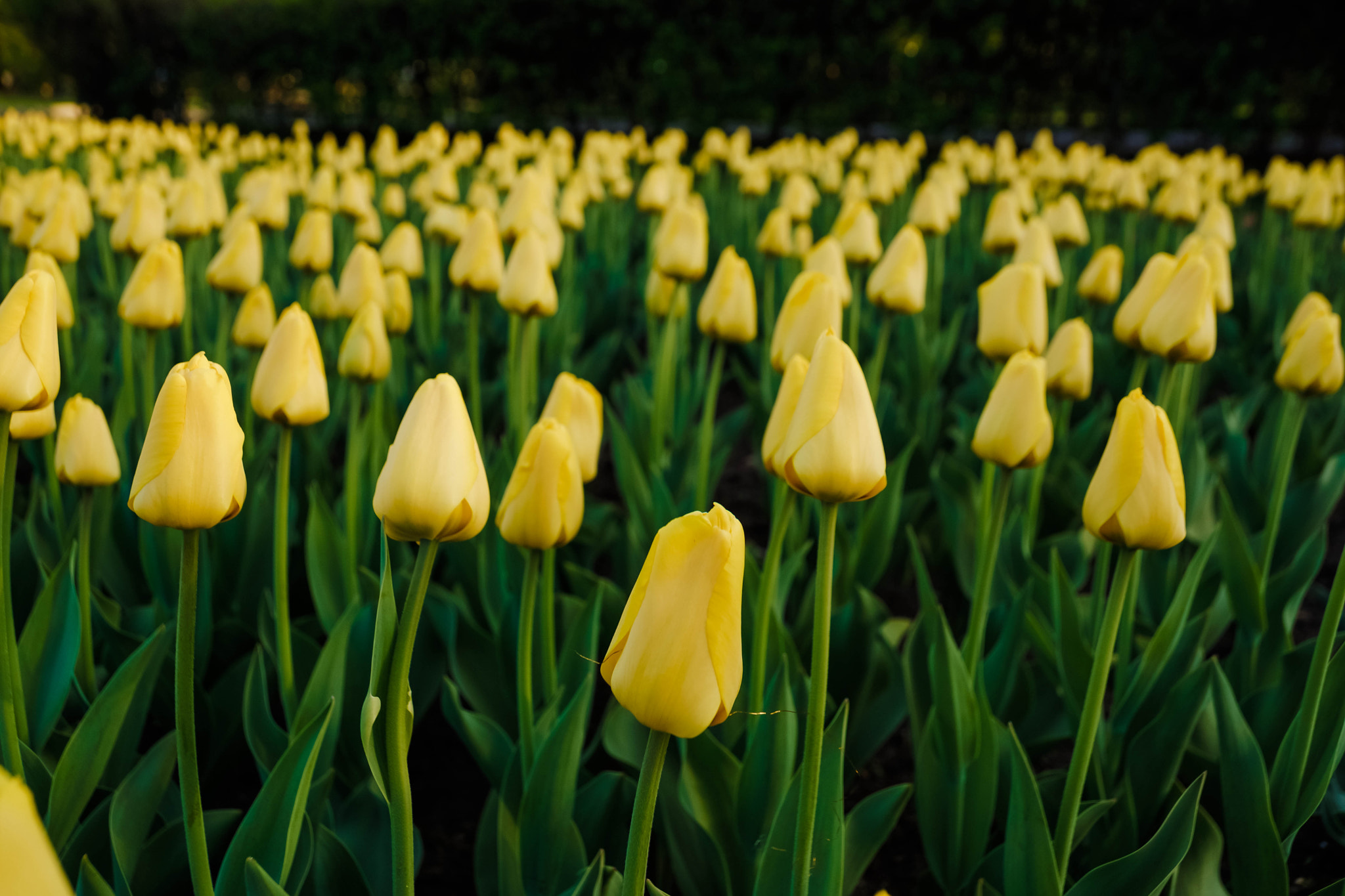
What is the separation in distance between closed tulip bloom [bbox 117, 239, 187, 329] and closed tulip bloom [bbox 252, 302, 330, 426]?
0.56 meters

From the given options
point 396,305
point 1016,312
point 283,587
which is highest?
point 1016,312

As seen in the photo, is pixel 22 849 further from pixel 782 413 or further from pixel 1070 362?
pixel 1070 362

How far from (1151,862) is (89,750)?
1.29m

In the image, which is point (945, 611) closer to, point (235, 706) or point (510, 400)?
point (510, 400)

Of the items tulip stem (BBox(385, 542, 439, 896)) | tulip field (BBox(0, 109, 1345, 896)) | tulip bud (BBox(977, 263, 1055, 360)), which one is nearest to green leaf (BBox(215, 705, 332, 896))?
tulip field (BBox(0, 109, 1345, 896))

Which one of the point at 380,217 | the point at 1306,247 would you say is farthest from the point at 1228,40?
the point at 380,217

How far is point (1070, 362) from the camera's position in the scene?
78.2 inches

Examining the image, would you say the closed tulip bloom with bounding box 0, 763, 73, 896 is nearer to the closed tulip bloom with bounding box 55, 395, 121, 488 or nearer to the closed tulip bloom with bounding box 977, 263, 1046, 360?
the closed tulip bloom with bounding box 55, 395, 121, 488

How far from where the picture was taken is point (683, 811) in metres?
1.47

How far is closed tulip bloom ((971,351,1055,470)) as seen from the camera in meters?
1.49

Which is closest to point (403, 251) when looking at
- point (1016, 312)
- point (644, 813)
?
point (1016, 312)

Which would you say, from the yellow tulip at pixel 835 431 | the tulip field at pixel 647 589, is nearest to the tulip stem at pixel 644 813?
the tulip field at pixel 647 589

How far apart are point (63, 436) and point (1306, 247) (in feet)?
15.1

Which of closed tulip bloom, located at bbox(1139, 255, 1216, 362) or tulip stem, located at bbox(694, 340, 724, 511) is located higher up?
closed tulip bloom, located at bbox(1139, 255, 1216, 362)
